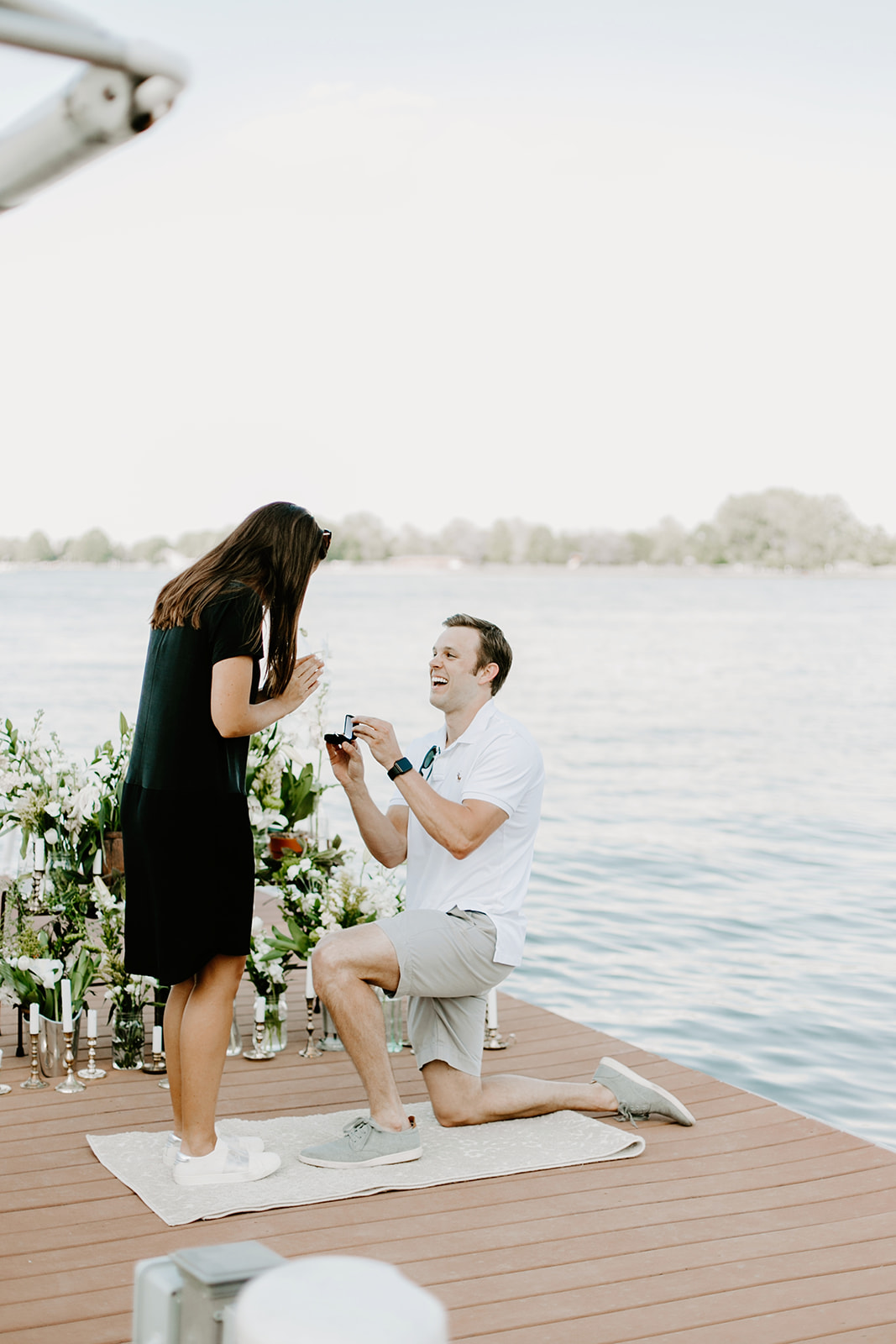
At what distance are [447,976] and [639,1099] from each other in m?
0.63

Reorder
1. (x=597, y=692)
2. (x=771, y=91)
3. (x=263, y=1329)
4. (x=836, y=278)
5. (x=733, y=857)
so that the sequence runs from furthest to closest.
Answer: (x=836, y=278) < (x=771, y=91) < (x=597, y=692) < (x=733, y=857) < (x=263, y=1329)

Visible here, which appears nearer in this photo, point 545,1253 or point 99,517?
point 545,1253

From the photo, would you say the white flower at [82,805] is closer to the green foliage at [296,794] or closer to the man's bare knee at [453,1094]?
the green foliage at [296,794]

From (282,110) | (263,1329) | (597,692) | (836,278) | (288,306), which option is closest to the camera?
(263,1329)

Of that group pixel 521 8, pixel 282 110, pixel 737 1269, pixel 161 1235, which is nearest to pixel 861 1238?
pixel 737 1269

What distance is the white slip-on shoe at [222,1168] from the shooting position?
9.77 feet

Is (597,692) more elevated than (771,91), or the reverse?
(771,91)

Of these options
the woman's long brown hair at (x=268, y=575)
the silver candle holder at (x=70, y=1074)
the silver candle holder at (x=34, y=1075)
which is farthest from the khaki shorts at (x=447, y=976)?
the silver candle holder at (x=34, y=1075)

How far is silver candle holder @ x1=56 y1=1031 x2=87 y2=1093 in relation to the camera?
12.0 ft

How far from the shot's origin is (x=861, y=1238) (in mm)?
2818

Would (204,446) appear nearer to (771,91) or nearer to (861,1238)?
(771,91)

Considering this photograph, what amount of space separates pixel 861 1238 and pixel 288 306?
168 feet

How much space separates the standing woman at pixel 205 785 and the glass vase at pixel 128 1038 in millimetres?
882

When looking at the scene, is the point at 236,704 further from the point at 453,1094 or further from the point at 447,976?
the point at 453,1094
